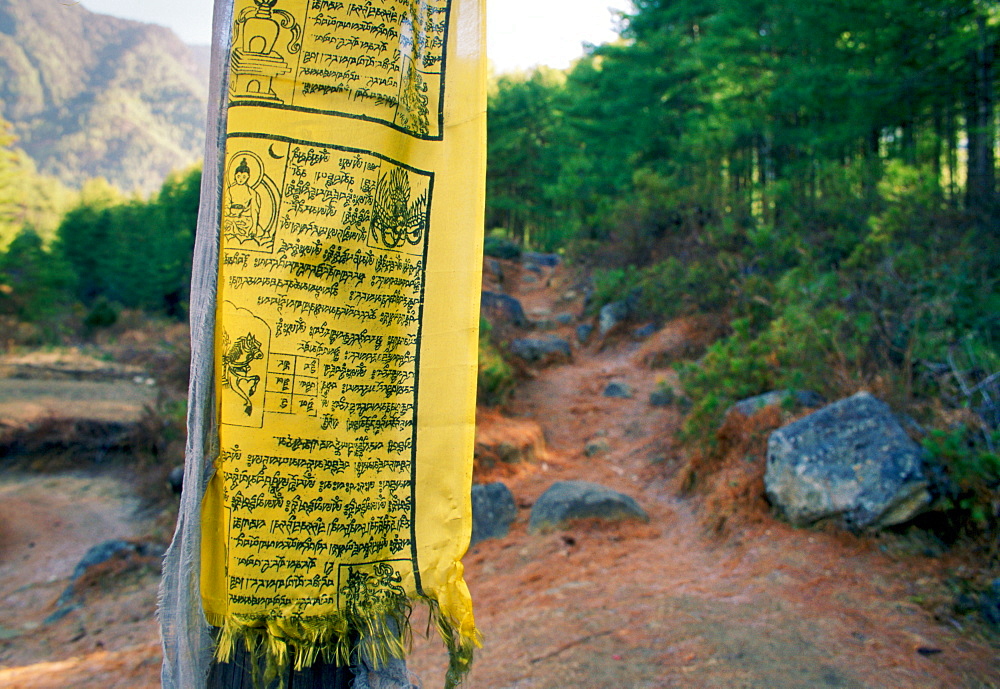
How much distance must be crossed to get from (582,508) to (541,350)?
6.30 meters

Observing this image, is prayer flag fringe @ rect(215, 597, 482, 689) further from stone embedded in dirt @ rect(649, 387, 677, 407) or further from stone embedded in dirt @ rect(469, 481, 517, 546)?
stone embedded in dirt @ rect(649, 387, 677, 407)

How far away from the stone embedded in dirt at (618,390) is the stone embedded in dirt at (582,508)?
4.03 meters

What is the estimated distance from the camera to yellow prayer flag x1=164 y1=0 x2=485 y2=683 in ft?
4.24

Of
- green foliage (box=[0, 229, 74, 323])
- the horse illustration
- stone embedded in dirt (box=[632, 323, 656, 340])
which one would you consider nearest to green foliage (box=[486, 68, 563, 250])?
stone embedded in dirt (box=[632, 323, 656, 340])

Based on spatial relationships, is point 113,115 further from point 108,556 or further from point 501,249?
point 108,556

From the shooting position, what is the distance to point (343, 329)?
1340 millimetres

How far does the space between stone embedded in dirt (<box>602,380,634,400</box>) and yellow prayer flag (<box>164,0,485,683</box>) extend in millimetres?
8718

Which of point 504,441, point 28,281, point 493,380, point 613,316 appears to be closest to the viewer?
point 504,441

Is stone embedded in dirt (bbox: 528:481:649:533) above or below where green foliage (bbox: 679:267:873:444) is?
below

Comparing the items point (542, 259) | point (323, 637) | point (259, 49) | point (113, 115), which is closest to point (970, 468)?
point (323, 637)

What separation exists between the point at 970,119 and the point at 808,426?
346 inches

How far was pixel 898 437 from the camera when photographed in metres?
4.49

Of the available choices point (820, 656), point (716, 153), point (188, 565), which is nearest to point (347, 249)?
point (188, 565)

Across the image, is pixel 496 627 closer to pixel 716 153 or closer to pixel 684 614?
pixel 684 614
